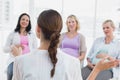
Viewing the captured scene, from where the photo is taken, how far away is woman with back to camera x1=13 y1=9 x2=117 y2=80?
3.68 feet

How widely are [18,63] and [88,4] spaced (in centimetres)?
327

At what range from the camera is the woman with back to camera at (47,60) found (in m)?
1.12

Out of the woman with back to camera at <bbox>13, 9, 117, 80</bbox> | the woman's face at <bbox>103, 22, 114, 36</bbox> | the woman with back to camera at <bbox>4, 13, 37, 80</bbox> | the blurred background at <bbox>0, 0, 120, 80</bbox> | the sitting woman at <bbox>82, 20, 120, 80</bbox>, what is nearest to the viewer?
the woman with back to camera at <bbox>13, 9, 117, 80</bbox>

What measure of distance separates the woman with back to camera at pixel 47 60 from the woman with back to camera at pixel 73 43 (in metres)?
2.37

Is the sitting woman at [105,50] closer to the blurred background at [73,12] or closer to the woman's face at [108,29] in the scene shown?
the woman's face at [108,29]

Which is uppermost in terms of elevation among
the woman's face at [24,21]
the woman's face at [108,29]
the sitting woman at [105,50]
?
the woman's face at [24,21]

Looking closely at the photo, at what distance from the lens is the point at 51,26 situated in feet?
3.73

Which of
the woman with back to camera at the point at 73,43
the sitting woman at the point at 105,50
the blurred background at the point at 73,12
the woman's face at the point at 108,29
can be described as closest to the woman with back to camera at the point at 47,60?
the sitting woman at the point at 105,50

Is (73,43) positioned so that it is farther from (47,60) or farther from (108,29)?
(47,60)

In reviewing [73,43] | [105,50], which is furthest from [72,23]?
[105,50]

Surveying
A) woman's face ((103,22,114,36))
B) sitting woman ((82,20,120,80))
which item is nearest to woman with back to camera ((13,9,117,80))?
sitting woman ((82,20,120,80))

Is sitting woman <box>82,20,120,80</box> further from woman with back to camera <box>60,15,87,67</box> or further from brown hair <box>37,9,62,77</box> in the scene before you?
brown hair <box>37,9,62,77</box>

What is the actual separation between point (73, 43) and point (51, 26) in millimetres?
2450

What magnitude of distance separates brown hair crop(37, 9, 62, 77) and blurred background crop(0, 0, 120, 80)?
3048 millimetres
